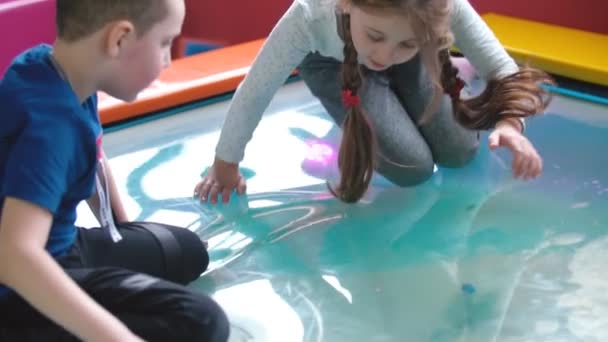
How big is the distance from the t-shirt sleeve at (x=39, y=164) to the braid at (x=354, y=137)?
527mm

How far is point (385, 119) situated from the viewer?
140 centimetres

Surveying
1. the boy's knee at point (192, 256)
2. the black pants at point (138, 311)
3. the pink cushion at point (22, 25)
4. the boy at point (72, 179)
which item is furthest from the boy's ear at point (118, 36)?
the pink cushion at point (22, 25)

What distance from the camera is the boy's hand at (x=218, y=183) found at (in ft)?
4.52

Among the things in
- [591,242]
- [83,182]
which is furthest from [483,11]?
[83,182]

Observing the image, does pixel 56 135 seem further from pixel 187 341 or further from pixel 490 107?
pixel 490 107

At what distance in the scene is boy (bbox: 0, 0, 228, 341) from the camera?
800 millimetres

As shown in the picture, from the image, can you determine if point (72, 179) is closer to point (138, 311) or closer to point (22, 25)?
point (138, 311)

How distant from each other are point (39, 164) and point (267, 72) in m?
0.53

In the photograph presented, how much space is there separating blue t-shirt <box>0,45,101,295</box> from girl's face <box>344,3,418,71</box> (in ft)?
1.37

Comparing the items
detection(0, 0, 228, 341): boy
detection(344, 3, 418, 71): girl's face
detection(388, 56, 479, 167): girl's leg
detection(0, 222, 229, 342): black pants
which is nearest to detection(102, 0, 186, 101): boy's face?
detection(0, 0, 228, 341): boy

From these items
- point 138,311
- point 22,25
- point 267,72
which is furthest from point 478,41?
point 22,25

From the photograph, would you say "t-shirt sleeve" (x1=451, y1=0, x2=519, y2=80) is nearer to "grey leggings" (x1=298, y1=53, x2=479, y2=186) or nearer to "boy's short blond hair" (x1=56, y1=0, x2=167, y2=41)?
"grey leggings" (x1=298, y1=53, x2=479, y2=186)

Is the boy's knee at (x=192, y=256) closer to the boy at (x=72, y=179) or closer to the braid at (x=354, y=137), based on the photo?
the boy at (x=72, y=179)

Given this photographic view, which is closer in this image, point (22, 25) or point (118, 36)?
point (118, 36)
